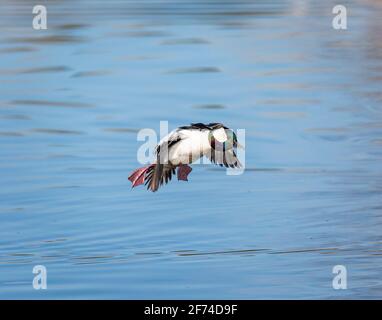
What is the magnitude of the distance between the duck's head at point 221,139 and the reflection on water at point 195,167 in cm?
63

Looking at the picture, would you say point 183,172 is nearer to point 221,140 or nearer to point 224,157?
point 224,157

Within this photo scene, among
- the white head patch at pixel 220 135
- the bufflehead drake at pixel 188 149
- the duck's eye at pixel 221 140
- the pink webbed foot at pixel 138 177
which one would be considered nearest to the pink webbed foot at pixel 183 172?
the bufflehead drake at pixel 188 149

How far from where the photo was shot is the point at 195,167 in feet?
29.1

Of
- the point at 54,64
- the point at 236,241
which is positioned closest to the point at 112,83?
the point at 54,64

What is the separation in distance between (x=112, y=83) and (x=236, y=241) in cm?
382

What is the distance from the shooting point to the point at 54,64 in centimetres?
1185

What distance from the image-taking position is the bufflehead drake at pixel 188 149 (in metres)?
6.77

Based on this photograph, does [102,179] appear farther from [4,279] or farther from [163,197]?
[4,279]

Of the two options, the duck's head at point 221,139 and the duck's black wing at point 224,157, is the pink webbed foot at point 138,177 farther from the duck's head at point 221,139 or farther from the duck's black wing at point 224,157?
the duck's head at point 221,139

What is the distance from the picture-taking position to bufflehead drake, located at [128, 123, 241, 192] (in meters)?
6.77

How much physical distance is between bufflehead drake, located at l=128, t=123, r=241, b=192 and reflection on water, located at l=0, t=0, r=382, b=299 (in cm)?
39

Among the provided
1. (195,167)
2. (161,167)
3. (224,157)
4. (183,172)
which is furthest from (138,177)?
(195,167)

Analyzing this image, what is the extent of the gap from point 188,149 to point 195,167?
2108 millimetres

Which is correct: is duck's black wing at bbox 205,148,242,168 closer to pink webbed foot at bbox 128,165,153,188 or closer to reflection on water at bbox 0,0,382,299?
pink webbed foot at bbox 128,165,153,188
